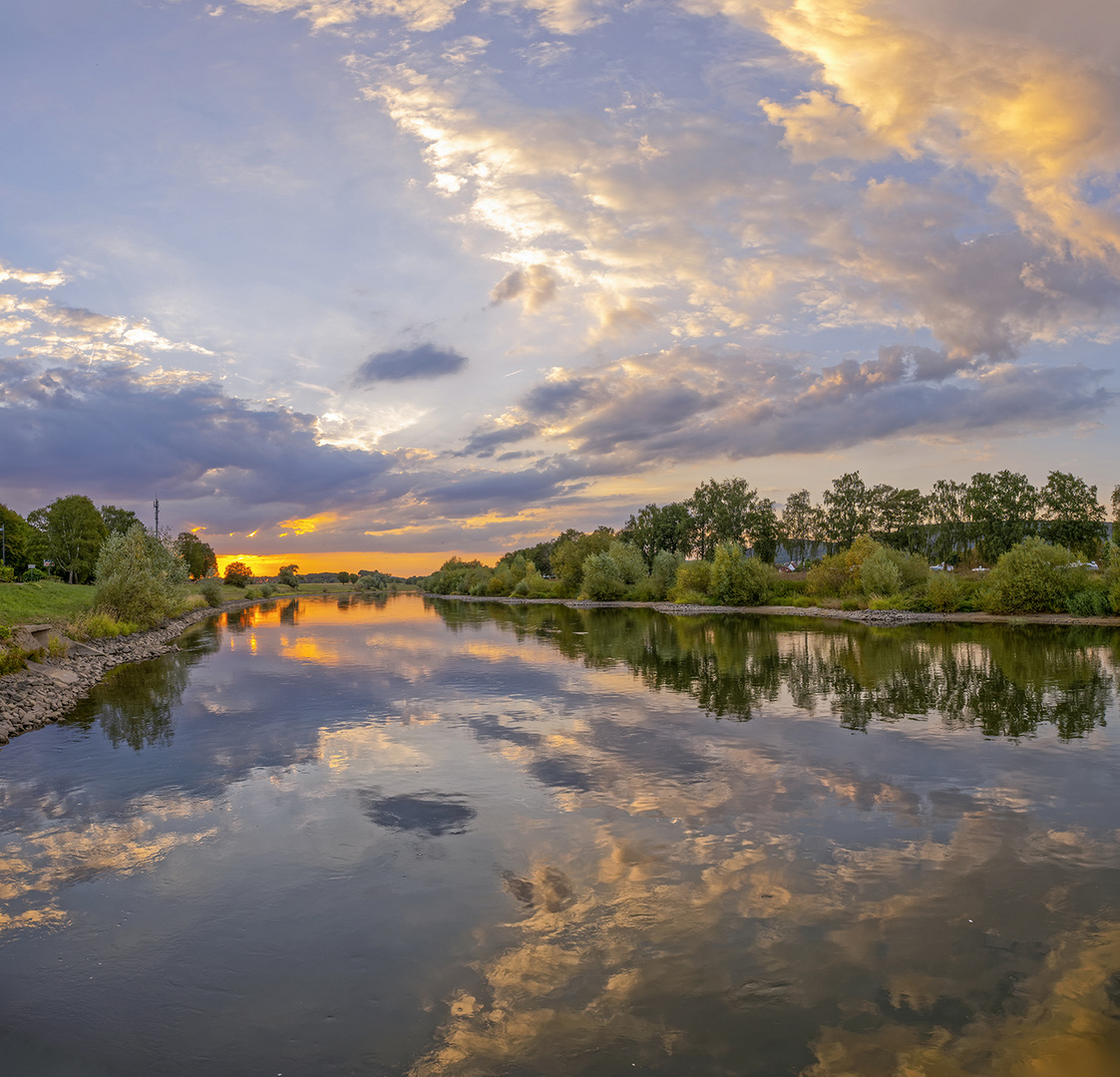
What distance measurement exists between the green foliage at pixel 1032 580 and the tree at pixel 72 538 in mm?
119800

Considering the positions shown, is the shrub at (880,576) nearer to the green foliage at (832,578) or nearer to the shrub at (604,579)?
the green foliage at (832,578)

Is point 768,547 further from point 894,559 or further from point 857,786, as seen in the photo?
point 857,786

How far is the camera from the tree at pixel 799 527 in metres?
138

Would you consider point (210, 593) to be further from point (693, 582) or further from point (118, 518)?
point (693, 582)

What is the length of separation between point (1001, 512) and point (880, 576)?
4434 centimetres

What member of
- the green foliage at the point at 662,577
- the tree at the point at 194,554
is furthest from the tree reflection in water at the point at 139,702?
the tree at the point at 194,554

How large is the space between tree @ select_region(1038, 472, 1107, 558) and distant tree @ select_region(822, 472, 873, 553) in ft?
88.6

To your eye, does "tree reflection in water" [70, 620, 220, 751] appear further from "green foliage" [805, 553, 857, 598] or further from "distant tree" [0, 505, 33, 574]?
"distant tree" [0, 505, 33, 574]

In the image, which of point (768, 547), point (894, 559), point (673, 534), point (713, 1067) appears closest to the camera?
point (713, 1067)

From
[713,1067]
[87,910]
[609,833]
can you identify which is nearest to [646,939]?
[713,1067]

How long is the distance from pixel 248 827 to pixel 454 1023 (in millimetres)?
8545

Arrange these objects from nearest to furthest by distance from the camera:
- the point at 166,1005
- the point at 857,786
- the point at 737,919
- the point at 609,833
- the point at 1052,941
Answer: the point at 166,1005, the point at 1052,941, the point at 737,919, the point at 609,833, the point at 857,786

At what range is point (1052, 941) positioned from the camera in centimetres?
1020

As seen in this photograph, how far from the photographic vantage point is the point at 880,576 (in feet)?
259
